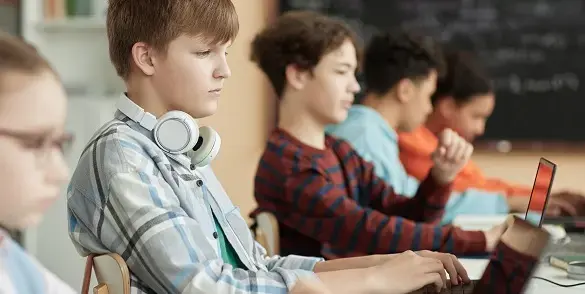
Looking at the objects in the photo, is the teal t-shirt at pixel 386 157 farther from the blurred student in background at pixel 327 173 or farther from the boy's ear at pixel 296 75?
the boy's ear at pixel 296 75

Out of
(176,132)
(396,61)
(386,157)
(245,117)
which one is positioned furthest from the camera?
(245,117)

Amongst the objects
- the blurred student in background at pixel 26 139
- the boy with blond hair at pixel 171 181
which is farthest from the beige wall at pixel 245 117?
the blurred student in background at pixel 26 139

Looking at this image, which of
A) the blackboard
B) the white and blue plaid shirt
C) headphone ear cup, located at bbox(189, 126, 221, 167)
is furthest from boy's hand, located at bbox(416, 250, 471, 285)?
the blackboard

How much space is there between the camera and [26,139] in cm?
87

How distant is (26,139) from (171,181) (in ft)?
1.35

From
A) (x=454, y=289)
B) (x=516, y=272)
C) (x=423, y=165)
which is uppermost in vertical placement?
(x=516, y=272)

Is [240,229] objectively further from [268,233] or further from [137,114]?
[268,233]

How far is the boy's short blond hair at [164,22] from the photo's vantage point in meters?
1.32

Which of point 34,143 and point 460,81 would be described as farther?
point 460,81

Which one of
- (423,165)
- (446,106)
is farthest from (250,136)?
(423,165)

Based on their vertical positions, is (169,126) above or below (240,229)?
above

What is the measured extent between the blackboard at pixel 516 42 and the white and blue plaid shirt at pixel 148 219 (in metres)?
2.45

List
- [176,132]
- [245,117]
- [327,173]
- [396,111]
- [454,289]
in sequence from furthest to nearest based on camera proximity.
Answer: [245,117] → [396,111] → [327,173] → [454,289] → [176,132]

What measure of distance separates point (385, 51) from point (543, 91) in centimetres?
107
